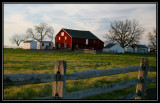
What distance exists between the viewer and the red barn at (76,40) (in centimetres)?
4772

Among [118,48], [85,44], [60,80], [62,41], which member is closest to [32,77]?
[60,80]

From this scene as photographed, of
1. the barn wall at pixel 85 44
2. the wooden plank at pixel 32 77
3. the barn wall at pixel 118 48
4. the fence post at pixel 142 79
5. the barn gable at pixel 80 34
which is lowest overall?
the fence post at pixel 142 79

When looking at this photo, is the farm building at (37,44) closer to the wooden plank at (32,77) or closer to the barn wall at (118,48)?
the barn wall at (118,48)

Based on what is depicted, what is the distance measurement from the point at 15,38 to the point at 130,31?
46.2 meters

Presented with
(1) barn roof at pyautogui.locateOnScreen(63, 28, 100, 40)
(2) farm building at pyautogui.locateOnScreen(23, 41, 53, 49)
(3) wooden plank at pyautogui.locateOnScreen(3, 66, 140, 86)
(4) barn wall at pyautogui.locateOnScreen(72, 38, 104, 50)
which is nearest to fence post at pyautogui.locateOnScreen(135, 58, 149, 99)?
(3) wooden plank at pyautogui.locateOnScreen(3, 66, 140, 86)

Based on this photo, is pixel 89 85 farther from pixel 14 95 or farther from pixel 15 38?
pixel 15 38

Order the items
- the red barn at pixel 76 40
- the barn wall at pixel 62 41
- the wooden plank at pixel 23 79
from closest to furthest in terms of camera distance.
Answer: the wooden plank at pixel 23 79 → the red barn at pixel 76 40 → the barn wall at pixel 62 41

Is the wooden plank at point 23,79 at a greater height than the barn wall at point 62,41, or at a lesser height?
lesser

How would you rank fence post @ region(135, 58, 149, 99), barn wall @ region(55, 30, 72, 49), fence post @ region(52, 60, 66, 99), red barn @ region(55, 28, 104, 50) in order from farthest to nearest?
barn wall @ region(55, 30, 72, 49)
red barn @ region(55, 28, 104, 50)
fence post @ region(135, 58, 149, 99)
fence post @ region(52, 60, 66, 99)

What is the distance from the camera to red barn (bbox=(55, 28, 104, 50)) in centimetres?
4772

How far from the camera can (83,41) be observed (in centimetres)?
4959

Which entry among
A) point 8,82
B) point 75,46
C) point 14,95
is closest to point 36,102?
point 8,82

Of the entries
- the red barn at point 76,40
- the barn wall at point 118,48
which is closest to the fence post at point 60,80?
the red barn at point 76,40

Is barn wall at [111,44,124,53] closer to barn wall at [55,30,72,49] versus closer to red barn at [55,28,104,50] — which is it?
red barn at [55,28,104,50]
